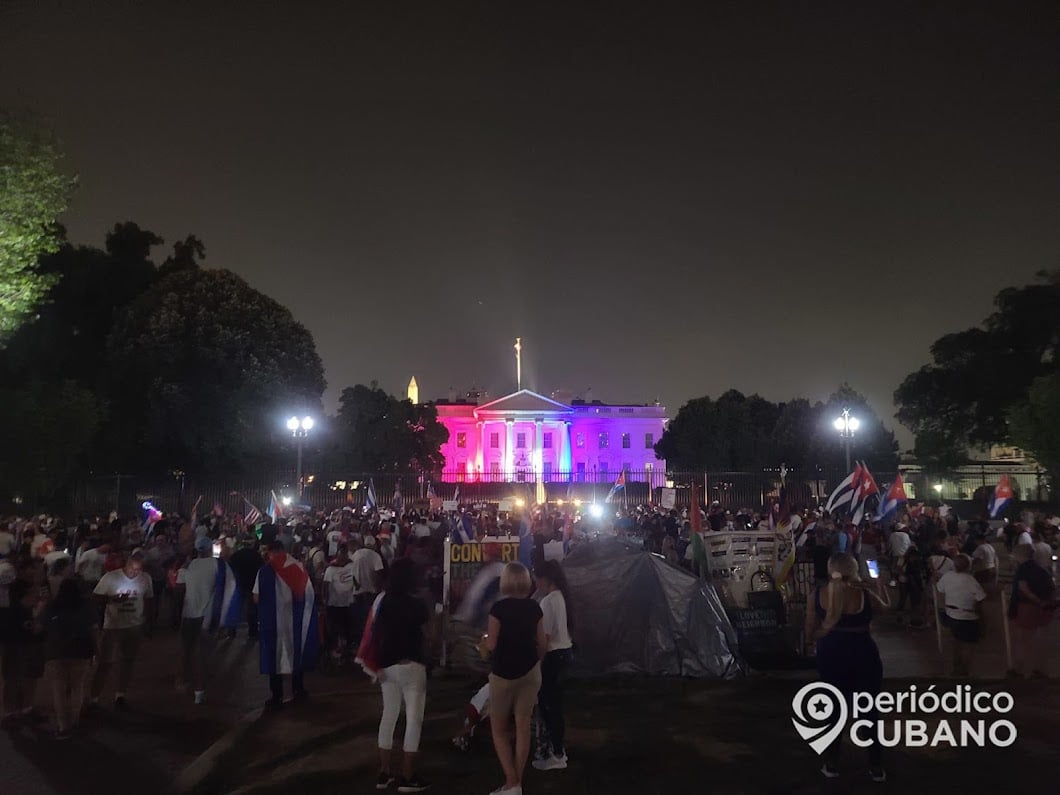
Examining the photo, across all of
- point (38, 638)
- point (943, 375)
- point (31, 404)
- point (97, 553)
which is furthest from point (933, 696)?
point (943, 375)

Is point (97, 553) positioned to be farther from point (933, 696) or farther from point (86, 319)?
point (86, 319)

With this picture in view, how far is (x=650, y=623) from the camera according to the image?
421 inches

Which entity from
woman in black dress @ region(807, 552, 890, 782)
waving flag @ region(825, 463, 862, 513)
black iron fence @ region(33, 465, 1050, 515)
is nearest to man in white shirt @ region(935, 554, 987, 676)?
woman in black dress @ region(807, 552, 890, 782)

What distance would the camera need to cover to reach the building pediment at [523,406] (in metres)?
94.5

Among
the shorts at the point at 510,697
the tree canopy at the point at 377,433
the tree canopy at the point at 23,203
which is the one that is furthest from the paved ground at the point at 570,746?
the tree canopy at the point at 377,433

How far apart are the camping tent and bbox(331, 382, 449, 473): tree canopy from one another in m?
50.6

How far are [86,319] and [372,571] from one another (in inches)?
1445

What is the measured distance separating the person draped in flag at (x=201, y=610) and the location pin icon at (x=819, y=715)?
262 inches

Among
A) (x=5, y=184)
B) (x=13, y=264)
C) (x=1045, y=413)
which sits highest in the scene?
(x=5, y=184)

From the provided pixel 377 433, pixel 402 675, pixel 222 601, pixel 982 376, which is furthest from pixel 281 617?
pixel 377 433

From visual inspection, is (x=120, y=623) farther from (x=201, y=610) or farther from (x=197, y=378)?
(x=197, y=378)

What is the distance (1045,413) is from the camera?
113ft

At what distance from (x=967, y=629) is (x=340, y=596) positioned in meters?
7.94

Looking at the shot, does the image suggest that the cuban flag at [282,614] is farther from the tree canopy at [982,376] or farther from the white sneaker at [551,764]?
the tree canopy at [982,376]
